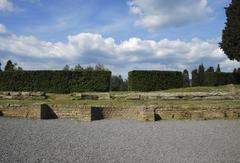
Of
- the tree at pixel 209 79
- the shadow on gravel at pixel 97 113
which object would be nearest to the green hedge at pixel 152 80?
the tree at pixel 209 79

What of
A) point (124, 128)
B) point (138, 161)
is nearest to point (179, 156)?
point (138, 161)

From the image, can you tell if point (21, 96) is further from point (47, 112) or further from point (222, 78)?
point (222, 78)

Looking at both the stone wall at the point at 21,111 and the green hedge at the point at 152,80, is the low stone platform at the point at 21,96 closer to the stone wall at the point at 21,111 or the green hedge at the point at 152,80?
the stone wall at the point at 21,111

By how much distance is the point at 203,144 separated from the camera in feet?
29.9

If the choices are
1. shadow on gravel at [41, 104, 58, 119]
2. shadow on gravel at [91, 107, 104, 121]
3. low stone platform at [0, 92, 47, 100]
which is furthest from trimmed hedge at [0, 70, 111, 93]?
shadow on gravel at [41, 104, 58, 119]

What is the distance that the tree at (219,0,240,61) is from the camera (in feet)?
112

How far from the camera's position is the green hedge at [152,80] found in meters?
28.3

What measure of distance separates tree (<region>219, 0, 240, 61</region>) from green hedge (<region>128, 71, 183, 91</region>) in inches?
333

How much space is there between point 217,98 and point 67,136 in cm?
1125

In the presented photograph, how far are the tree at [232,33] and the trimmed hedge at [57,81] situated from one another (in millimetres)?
14751

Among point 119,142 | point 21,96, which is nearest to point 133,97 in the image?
point 21,96

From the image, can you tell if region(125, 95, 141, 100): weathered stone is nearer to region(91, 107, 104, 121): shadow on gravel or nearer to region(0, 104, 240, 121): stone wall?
region(0, 104, 240, 121): stone wall

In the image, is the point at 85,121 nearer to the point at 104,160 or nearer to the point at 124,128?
the point at 124,128

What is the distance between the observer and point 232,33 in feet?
114
